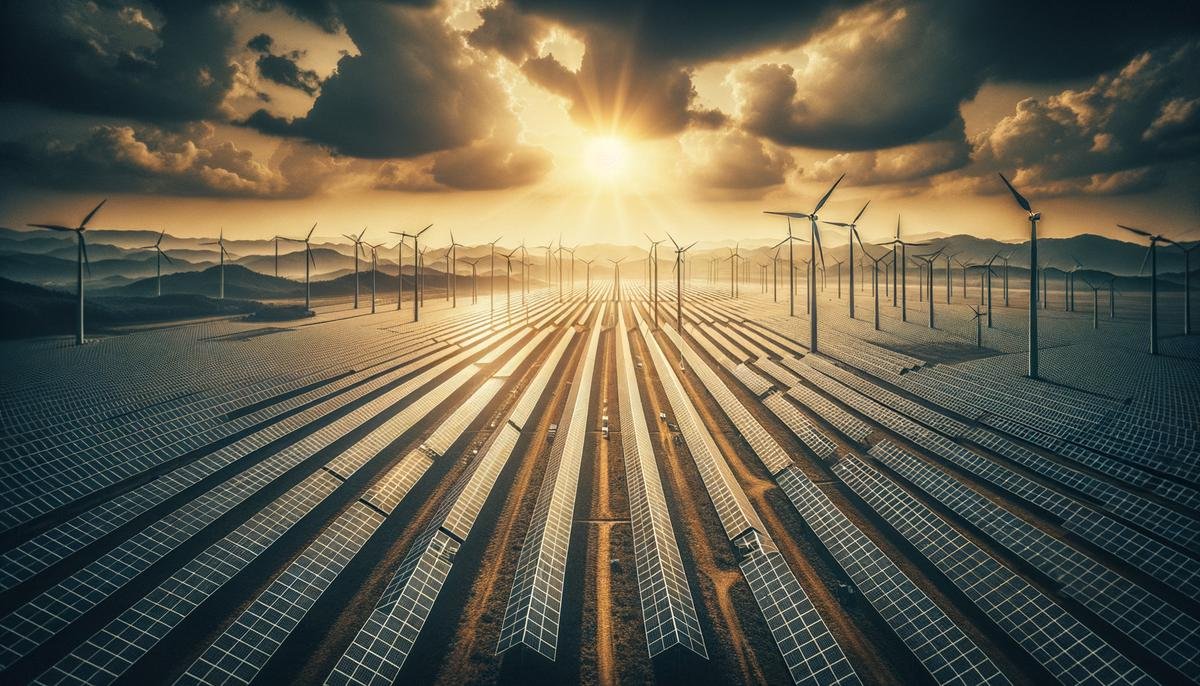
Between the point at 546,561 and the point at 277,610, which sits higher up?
the point at 546,561

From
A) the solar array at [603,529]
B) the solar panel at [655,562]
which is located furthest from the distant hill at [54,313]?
the solar panel at [655,562]

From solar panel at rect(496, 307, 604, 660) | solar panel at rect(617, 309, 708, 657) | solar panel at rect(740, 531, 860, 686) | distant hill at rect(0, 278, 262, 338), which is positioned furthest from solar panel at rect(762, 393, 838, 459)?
distant hill at rect(0, 278, 262, 338)

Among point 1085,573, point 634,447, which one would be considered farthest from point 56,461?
point 1085,573

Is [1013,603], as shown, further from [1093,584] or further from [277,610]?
[277,610]

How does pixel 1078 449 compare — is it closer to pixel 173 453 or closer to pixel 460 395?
pixel 460 395

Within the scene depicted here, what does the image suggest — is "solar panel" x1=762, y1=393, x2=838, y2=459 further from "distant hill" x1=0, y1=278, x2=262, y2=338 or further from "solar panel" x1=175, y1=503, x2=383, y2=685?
"distant hill" x1=0, y1=278, x2=262, y2=338

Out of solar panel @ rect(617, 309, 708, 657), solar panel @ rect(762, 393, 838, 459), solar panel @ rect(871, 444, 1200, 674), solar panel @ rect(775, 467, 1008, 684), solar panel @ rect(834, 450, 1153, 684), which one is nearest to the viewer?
solar panel @ rect(834, 450, 1153, 684)

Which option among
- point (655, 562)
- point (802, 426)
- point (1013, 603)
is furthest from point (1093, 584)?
point (802, 426)
